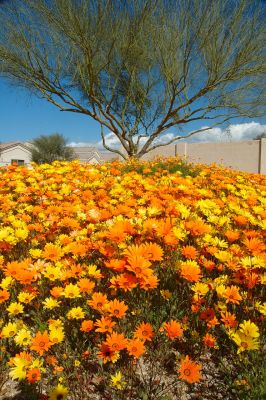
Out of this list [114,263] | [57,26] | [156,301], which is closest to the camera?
[114,263]

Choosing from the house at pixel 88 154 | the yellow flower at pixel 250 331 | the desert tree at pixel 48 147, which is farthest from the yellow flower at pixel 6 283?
the house at pixel 88 154

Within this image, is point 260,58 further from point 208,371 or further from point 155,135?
point 208,371

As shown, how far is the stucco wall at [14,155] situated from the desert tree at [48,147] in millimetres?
1072

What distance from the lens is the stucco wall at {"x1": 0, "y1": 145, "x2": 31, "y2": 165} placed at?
152ft

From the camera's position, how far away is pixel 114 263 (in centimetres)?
202

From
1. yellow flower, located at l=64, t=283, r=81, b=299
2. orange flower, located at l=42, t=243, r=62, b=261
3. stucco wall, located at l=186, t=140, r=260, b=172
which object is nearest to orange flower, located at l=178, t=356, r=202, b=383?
yellow flower, located at l=64, t=283, r=81, b=299

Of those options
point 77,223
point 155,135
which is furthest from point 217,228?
point 155,135

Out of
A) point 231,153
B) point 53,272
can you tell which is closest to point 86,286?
point 53,272

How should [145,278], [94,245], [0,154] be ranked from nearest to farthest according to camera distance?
[145,278]
[94,245]
[0,154]

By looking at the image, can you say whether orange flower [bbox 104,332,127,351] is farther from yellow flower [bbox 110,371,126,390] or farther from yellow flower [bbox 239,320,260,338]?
yellow flower [bbox 239,320,260,338]

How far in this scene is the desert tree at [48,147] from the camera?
154ft

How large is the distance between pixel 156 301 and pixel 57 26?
14.1m

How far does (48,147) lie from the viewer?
47406mm

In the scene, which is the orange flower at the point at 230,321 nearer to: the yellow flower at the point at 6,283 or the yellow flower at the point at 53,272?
the yellow flower at the point at 53,272
